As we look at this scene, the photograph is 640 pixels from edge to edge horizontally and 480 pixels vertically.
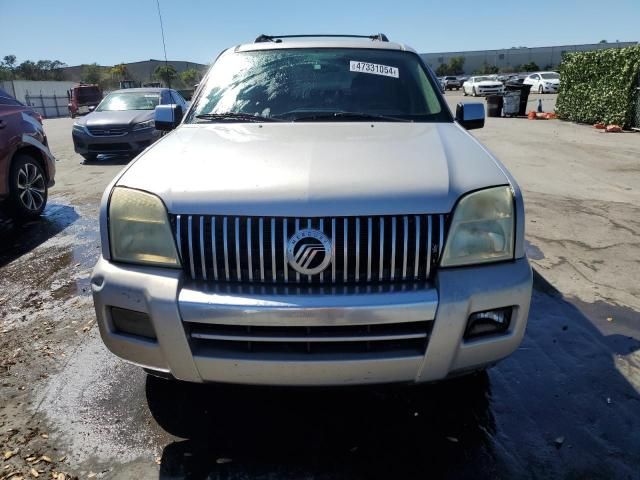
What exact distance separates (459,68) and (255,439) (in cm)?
8876

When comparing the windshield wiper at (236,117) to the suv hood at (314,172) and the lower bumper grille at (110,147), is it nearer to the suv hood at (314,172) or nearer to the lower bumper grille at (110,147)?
the suv hood at (314,172)

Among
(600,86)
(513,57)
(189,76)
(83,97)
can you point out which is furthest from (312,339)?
(513,57)

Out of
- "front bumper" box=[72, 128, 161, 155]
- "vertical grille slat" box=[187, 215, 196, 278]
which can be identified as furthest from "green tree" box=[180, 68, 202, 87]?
"vertical grille slat" box=[187, 215, 196, 278]

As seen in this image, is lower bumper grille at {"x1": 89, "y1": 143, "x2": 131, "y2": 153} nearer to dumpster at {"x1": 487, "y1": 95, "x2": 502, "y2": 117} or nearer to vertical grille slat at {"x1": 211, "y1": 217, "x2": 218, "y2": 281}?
vertical grille slat at {"x1": 211, "y1": 217, "x2": 218, "y2": 281}

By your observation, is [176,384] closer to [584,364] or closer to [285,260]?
[285,260]

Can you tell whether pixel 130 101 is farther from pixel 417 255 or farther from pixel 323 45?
pixel 417 255

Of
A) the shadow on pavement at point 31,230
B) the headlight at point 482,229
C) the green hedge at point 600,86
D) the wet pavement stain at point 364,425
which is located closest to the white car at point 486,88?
the green hedge at point 600,86

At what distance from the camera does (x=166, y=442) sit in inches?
92.0

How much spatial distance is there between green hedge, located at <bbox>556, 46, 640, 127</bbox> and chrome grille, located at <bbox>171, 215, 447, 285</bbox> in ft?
49.7

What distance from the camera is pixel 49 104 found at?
151 feet

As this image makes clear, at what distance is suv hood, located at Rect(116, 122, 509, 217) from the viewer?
203cm

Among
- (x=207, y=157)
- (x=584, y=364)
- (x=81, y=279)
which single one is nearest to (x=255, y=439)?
(x=207, y=157)

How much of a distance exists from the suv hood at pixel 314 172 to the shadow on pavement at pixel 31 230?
10.9ft

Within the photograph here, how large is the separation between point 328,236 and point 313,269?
0.48 ft
